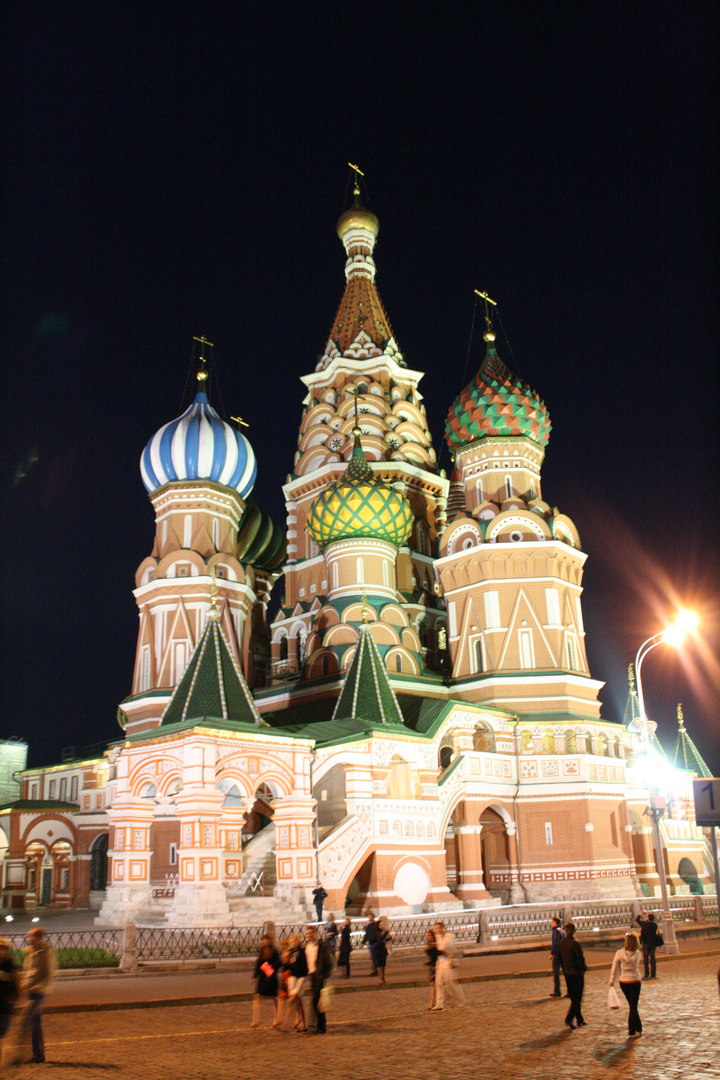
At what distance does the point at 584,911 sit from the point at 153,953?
421 inches

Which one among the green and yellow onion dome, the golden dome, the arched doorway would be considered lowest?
the arched doorway

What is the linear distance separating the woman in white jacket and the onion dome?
78.8ft

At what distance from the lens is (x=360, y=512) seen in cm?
3025

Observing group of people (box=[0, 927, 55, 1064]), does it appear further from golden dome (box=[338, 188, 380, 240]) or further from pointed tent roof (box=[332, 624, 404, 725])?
golden dome (box=[338, 188, 380, 240])

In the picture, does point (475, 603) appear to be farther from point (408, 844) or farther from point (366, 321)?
point (366, 321)

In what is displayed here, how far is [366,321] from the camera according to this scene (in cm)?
3844

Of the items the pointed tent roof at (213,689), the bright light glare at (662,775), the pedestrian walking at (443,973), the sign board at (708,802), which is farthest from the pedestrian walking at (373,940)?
the bright light glare at (662,775)

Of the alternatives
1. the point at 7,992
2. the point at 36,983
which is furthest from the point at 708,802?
the point at 7,992

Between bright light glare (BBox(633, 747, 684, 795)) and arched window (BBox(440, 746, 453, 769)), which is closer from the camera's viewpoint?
arched window (BBox(440, 746, 453, 769))

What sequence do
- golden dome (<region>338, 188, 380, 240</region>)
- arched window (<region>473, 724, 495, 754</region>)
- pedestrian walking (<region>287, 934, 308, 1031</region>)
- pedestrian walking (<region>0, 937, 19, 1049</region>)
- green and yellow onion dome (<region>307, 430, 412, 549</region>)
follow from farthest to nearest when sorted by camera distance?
golden dome (<region>338, 188, 380, 240</region>) < green and yellow onion dome (<region>307, 430, 412, 549</region>) < arched window (<region>473, 724, 495, 754</region>) < pedestrian walking (<region>287, 934, 308, 1031</region>) < pedestrian walking (<region>0, 937, 19, 1049</region>)

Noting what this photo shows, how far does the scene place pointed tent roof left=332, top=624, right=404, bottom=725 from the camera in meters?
23.9

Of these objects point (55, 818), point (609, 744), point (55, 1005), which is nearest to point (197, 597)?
point (55, 818)

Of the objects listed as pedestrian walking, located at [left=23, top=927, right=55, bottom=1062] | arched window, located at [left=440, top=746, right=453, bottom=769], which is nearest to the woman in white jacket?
pedestrian walking, located at [left=23, top=927, right=55, bottom=1062]

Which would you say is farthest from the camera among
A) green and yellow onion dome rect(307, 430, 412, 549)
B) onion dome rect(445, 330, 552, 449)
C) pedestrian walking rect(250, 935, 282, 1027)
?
onion dome rect(445, 330, 552, 449)
